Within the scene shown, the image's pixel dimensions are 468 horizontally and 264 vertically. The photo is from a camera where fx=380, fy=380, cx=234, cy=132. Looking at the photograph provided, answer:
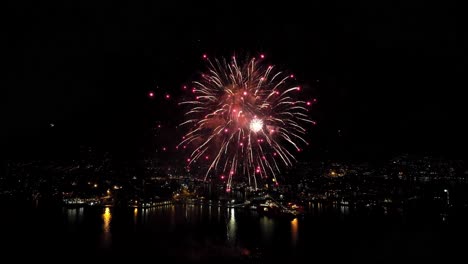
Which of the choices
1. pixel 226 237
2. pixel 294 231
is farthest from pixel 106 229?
pixel 294 231

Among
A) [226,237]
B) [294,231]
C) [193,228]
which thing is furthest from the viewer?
[193,228]

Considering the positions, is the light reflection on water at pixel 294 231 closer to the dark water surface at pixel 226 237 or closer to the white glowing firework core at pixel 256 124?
the dark water surface at pixel 226 237

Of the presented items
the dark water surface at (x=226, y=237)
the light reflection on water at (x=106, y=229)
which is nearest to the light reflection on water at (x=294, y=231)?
the dark water surface at (x=226, y=237)

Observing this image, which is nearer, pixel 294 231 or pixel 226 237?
pixel 226 237

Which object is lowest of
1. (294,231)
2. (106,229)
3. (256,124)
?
(294,231)

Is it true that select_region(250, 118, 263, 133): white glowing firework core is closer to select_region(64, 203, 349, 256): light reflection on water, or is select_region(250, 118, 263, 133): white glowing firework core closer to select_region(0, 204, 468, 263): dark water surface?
select_region(0, 204, 468, 263): dark water surface

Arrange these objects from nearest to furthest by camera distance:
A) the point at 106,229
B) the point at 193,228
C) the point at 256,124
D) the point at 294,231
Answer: the point at 256,124 < the point at 106,229 < the point at 294,231 < the point at 193,228

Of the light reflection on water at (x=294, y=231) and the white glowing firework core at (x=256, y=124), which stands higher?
the white glowing firework core at (x=256, y=124)

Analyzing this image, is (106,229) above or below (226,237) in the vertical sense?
above

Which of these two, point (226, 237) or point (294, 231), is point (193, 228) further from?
point (294, 231)
